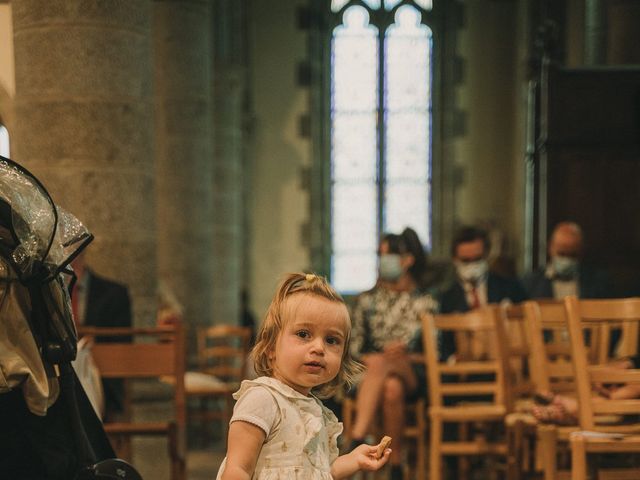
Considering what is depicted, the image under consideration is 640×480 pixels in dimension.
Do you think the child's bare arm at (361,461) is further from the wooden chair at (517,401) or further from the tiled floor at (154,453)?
the tiled floor at (154,453)

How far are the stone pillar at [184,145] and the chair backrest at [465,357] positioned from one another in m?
4.92

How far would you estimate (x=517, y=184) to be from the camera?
16.5 meters

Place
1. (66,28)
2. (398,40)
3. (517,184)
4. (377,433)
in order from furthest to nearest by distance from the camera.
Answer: (398,40)
(517,184)
(377,433)
(66,28)

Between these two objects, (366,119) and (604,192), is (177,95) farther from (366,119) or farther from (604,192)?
(366,119)

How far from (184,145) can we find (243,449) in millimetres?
8187

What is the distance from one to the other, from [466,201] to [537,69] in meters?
7.85

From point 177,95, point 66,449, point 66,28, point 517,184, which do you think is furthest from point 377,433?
point 517,184

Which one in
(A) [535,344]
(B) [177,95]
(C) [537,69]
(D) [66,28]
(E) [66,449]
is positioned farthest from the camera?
(B) [177,95]

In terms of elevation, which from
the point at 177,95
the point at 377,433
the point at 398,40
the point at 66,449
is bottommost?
the point at 377,433

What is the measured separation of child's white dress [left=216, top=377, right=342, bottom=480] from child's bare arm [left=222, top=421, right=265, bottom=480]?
0.08 feet

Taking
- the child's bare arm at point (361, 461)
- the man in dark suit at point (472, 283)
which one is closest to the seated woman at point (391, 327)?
the man in dark suit at point (472, 283)

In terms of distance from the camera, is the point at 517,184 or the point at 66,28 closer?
the point at 66,28

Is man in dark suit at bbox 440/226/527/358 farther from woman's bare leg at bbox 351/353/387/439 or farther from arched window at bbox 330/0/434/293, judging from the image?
arched window at bbox 330/0/434/293

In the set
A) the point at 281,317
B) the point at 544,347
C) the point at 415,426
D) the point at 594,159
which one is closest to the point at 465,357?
the point at 415,426
